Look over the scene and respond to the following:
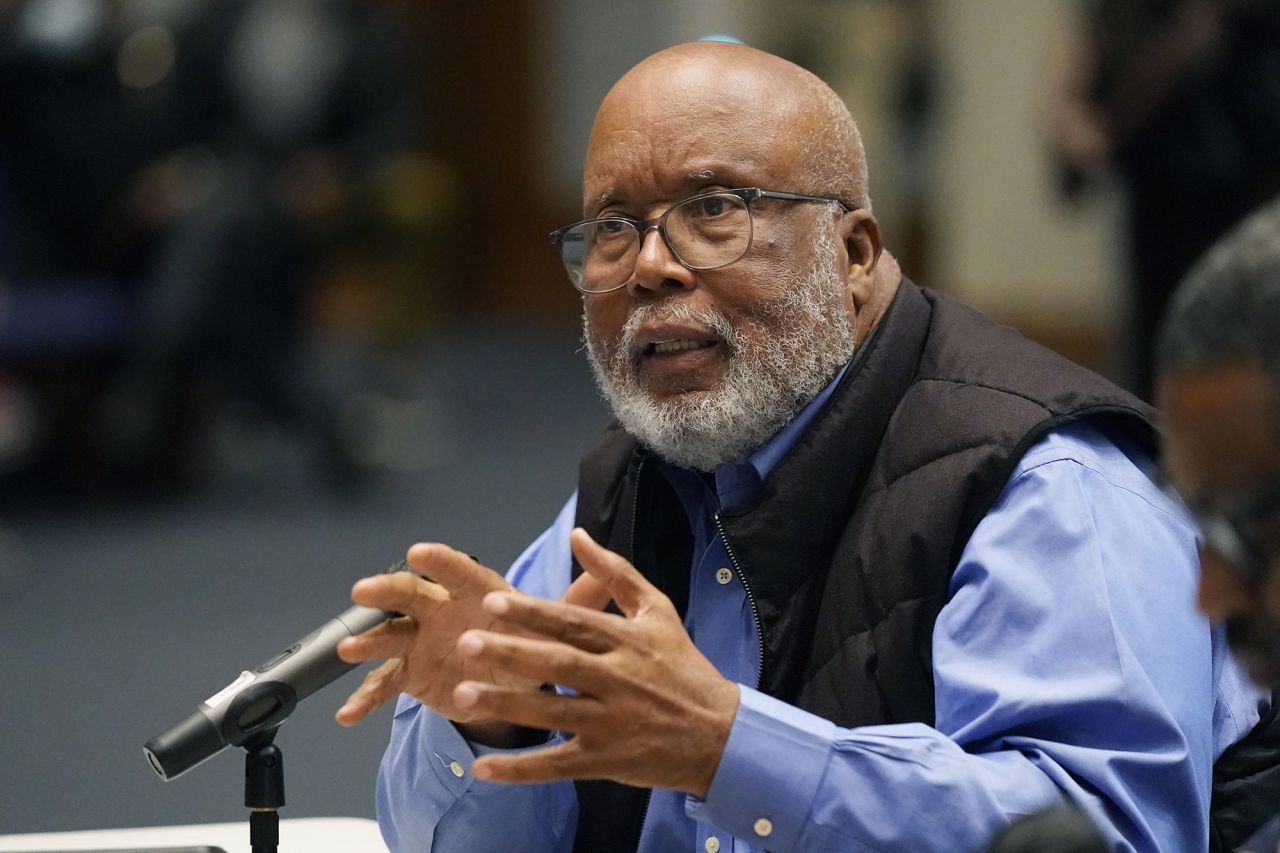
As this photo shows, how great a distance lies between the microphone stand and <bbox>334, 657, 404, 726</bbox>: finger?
2.9 inches

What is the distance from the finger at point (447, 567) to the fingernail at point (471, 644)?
0.19 metres

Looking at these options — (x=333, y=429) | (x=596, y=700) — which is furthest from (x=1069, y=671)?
(x=333, y=429)

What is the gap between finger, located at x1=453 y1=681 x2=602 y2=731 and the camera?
1495mm

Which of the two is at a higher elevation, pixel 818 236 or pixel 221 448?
pixel 818 236

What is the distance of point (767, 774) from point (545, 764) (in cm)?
20

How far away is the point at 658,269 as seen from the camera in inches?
79.8

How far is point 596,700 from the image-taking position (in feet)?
4.97

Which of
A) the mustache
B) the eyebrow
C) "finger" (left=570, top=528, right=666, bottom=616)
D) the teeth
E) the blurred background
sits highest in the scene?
the eyebrow

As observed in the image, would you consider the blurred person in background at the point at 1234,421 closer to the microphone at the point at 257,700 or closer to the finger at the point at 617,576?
the finger at the point at 617,576

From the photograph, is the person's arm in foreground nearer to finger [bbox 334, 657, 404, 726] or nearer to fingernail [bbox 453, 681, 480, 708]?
fingernail [bbox 453, 681, 480, 708]

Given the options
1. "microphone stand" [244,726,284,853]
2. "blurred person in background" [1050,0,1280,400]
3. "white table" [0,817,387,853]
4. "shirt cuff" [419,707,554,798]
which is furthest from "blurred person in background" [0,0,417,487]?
"microphone stand" [244,726,284,853]

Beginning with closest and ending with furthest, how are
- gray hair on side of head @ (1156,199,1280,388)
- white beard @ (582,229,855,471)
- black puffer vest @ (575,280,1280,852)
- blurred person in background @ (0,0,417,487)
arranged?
gray hair on side of head @ (1156,199,1280,388), black puffer vest @ (575,280,1280,852), white beard @ (582,229,855,471), blurred person in background @ (0,0,417,487)

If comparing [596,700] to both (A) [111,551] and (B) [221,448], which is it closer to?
(A) [111,551]

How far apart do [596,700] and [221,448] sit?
5.89 metres
